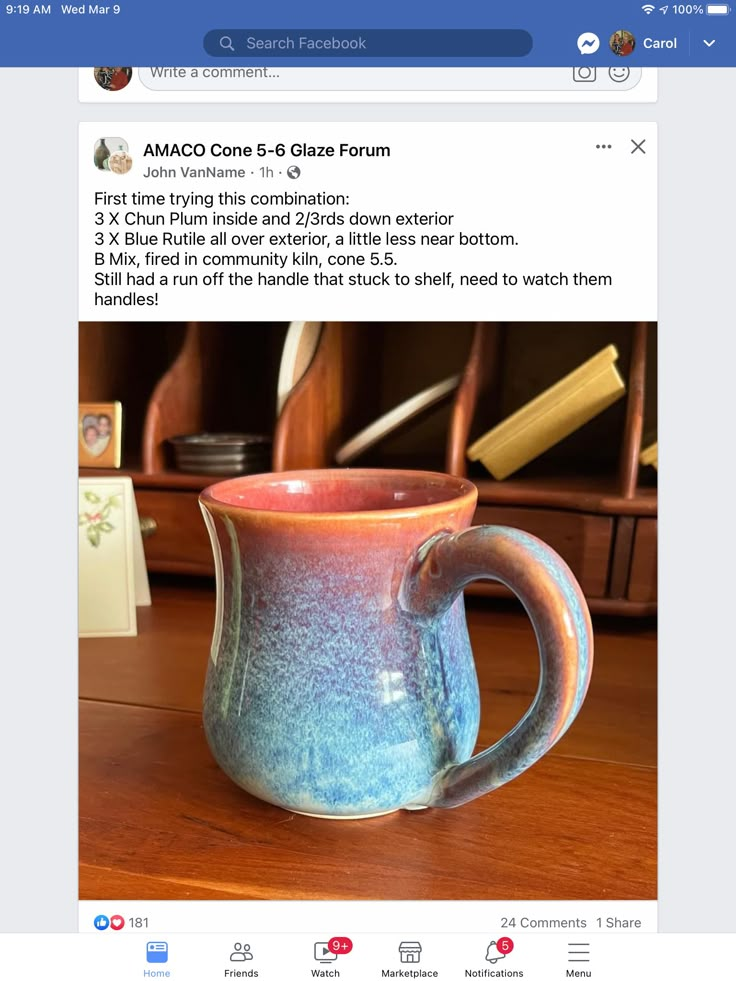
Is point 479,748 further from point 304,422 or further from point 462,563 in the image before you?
point 304,422

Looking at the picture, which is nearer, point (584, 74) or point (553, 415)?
point (584, 74)

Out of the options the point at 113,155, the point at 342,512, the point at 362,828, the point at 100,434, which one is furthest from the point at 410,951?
the point at 100,434

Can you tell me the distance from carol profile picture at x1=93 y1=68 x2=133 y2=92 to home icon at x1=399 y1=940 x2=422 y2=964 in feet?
1.18

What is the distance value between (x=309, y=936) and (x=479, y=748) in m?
0.13

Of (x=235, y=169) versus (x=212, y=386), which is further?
(x=212, y=386)

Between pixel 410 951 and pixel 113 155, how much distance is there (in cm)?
35

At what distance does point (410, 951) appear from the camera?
320 mm

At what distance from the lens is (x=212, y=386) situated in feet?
2.45
